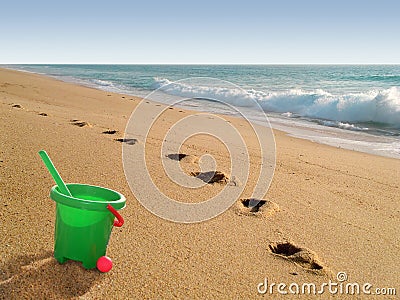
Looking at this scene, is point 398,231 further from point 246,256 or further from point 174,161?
point 174,161

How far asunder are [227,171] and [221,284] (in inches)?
94.6

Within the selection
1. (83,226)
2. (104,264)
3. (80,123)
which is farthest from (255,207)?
(80,123)

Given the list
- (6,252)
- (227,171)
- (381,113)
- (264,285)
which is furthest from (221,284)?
(381,113)

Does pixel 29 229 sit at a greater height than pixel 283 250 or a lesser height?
greater

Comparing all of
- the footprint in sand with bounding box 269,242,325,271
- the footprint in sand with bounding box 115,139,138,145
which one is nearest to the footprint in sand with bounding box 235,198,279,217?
the footprint in sand with bounding box 269,242,325,271

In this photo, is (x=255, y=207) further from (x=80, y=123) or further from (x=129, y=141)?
(x=80, y=123)

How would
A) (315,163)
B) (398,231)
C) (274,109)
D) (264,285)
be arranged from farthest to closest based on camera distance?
(274,109) < (315,163) < (398,231) < (264,285)

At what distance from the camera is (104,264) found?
2096 mm

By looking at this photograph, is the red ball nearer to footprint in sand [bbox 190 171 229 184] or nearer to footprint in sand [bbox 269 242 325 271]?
footprint in sand [bbox 269 242 325 271]

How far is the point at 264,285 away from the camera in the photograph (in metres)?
2.26

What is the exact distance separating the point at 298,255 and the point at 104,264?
1.39 meters

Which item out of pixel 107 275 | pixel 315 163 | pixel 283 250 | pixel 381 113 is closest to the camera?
pixel 107 275

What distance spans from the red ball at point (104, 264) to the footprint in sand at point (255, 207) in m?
1.44

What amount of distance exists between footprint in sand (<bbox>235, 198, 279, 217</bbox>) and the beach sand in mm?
19
